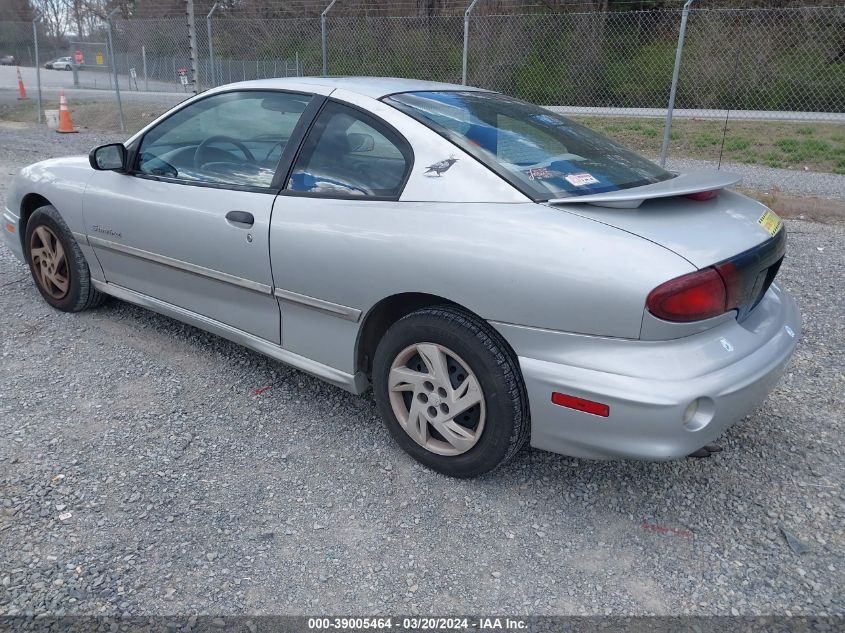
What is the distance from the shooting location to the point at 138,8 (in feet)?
92.6

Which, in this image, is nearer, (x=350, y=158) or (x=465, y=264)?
(x=465, y=264)

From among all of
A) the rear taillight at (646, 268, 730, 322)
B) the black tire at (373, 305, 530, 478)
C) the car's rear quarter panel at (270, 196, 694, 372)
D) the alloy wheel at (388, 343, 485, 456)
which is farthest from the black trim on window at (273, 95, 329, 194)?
the rear taillight at (646, 268, 730, 322)

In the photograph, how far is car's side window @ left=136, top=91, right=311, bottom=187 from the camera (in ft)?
10.8

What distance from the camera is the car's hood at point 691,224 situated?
7.77ft

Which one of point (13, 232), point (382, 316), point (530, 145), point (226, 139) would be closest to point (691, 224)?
point (530, 145)

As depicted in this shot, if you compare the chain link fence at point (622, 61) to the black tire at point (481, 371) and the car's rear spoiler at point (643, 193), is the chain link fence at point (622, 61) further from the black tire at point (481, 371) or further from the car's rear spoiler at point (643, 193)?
the black tire at point (481, 371)

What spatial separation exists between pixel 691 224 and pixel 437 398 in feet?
3.84

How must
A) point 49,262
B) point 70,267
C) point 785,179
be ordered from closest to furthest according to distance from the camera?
point 70,267 < point 49,262 < point 785,179

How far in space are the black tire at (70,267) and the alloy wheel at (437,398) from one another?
8.05 ft

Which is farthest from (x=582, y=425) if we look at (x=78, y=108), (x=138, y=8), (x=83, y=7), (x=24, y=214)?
(x=83, y=7)

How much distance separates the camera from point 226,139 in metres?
3.62

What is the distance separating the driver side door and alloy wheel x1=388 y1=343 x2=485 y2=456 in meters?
0.76

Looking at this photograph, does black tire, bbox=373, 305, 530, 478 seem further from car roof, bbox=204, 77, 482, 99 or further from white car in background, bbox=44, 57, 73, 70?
white car in background, bbox=44, 57, 73, 70

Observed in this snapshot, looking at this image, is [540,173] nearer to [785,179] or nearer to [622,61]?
[785,179]
